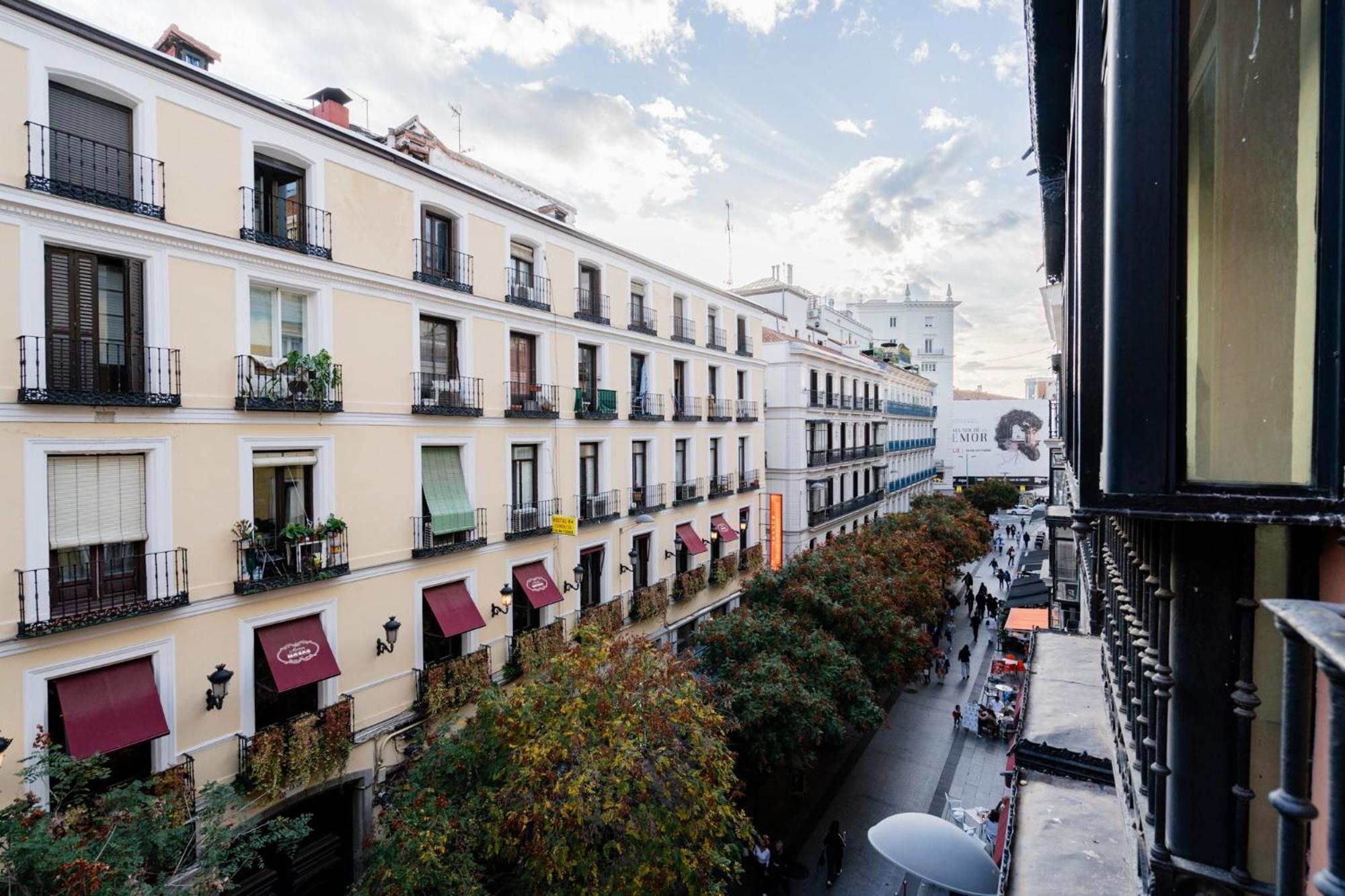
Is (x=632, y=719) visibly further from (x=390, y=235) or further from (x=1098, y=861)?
(x=390, y=235)

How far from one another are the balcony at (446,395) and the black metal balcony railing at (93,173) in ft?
19.0

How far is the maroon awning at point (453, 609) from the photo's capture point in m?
15.7

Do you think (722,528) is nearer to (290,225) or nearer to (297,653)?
(297,653)

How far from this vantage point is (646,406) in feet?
76.3

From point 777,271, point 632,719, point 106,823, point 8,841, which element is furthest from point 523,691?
point 777,271

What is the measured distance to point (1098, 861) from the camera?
26.2 feet

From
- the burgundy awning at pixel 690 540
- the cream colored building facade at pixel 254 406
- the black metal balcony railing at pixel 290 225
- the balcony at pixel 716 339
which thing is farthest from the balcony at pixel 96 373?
the balcony at pixel 716 339

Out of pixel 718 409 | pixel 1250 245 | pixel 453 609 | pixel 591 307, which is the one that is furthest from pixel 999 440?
pixel 1250 245

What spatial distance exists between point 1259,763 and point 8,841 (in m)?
11.3

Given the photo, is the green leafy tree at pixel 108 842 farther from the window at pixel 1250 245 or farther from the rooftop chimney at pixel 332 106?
the rooftop chimney at pixel 332 106

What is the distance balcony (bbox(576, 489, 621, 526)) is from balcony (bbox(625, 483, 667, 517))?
24.4 inches

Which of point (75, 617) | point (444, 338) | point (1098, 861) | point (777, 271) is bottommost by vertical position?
point (1098, 861)

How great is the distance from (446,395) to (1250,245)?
15.9m

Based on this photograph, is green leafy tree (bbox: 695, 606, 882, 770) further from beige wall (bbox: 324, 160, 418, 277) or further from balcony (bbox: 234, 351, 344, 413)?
beige wall (bbox: 324, 160, 418, 277)
